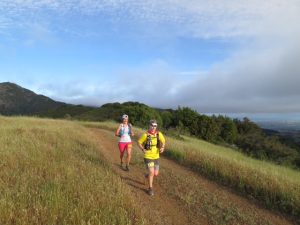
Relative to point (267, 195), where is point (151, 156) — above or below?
above

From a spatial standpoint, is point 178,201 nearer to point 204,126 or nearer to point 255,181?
point 255,181

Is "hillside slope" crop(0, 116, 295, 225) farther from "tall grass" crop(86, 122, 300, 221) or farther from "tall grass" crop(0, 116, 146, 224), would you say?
"tall grass" crop(86, 122, 300, 221)

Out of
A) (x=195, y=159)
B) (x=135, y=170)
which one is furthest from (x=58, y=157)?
(x=195, y=159)

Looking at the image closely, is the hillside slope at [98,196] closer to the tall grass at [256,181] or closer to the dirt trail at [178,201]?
the dirt trail at [178,201]

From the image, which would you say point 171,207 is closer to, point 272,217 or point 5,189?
point 272,217

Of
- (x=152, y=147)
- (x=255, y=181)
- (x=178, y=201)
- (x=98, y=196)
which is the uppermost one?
(x=152, y=147)

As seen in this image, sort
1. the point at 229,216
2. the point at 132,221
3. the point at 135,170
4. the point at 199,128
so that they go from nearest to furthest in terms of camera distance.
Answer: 1. the point at 132,221
2. the point at 229,216
3. the point at 135,170
4. the point at 199,128

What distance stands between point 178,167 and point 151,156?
511cm

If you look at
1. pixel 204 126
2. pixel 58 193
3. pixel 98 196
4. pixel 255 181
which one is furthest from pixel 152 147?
pixel 204 126

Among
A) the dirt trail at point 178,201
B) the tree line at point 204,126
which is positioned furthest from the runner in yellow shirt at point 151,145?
the tree line at point 204,126

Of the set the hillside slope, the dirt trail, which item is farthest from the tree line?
the hillside slope

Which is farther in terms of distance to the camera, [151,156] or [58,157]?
[58,157]

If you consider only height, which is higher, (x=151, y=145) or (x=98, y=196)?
(x=151, y=145)

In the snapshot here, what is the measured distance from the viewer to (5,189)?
7.35 metres
